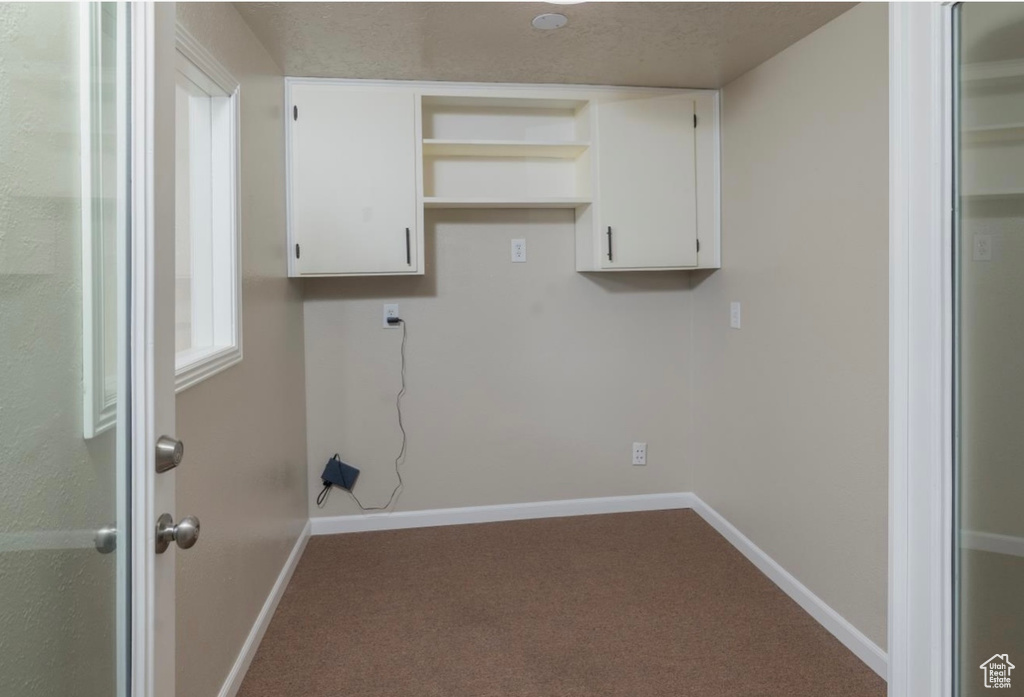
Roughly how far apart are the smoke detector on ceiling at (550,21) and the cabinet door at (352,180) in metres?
0.85

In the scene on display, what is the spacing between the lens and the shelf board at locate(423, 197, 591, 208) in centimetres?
312

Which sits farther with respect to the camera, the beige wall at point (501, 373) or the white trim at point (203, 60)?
the beige wall at point (501, 373)

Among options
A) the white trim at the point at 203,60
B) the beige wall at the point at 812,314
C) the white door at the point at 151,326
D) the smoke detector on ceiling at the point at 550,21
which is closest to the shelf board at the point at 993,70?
the beige wall at the point at 812,314

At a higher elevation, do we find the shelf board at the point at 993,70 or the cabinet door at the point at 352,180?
the cabinet door at the point at 352,180

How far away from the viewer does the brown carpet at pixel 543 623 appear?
6.95 feet

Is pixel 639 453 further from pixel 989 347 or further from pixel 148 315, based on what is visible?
pixel 148 315

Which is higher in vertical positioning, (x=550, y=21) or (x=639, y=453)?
(x=550, y=21)

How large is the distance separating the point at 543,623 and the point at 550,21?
7.23ft

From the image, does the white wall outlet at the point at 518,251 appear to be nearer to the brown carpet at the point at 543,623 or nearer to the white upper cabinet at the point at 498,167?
the white upper cabinet at the point at 498,167

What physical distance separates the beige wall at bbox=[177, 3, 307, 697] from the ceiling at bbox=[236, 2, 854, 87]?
0.23 m

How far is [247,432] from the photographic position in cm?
226

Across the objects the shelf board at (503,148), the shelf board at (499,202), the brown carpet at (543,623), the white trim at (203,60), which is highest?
the shelf board at (503,148)

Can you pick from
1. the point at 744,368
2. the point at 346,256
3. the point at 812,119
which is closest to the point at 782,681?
the point at 744,368

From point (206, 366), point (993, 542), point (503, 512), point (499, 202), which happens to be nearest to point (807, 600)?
point (503, 512)
